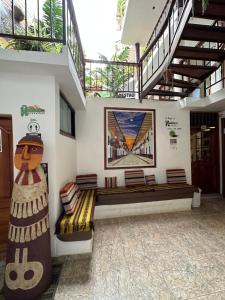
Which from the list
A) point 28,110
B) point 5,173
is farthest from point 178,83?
point 5,173

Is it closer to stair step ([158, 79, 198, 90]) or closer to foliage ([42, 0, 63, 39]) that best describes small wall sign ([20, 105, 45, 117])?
foliage ([42, 0, 63, 39])

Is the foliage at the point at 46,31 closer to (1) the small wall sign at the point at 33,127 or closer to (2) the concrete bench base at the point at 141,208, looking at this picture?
(1) the small wall sign at the point at 33,127

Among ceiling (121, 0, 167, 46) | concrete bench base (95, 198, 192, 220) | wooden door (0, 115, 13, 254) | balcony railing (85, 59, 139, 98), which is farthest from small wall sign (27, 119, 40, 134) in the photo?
ceiling (121, 0, 167, 46)

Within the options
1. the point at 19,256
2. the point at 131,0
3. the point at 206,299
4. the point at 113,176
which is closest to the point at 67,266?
the point at 19,256

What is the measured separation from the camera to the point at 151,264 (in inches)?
95.9

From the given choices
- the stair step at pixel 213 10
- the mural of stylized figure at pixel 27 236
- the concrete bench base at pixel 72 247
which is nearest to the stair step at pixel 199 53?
the stair step at pixel 213 10

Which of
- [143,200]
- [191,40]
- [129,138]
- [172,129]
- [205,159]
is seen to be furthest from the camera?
[205,159]

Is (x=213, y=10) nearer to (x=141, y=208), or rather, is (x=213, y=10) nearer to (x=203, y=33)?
(x=203, y=33)

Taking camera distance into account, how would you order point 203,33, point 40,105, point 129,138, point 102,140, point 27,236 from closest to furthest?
point 27,236
point 40,105
point 203,33
point 102,140
point 129,138

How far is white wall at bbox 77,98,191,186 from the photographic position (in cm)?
470

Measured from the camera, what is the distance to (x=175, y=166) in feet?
17.0

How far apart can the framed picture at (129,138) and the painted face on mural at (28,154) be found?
8.94 feet

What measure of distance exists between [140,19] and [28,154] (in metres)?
5.92

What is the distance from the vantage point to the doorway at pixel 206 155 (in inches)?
226
